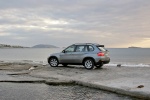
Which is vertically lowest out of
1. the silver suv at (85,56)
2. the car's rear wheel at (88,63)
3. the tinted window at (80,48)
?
the car's rear wheel at (88,63)

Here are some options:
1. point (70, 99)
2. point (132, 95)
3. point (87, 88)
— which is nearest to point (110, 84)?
point (87, 88)

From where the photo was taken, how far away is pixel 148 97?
34.7 feet

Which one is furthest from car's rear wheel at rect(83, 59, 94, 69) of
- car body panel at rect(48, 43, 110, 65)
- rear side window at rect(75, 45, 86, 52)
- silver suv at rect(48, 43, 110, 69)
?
rear side window at rect(75, 45, 86, 52)

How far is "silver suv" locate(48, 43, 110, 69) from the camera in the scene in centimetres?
2017

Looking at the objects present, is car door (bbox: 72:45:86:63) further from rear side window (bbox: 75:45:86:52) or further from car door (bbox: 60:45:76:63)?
car door (bbox: 60:45:76:63)

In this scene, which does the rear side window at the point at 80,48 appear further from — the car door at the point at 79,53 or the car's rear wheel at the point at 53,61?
the car's rear wheel at the point at 53,61

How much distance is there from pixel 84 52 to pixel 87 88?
25.6ft

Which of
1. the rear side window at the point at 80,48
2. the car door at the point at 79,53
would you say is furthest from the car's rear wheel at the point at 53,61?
the rear side window at the point at 80,48

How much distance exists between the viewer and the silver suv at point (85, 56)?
20.2 meters

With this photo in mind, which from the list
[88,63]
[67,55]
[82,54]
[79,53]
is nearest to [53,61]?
[67,55]

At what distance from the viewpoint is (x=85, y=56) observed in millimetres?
20562

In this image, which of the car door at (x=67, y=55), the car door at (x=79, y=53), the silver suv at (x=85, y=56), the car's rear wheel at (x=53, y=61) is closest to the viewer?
the silver suv at (x=85, y=56)

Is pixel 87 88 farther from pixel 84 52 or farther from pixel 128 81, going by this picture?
pixel 84 52

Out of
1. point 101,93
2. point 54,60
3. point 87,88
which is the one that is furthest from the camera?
point 54,60
